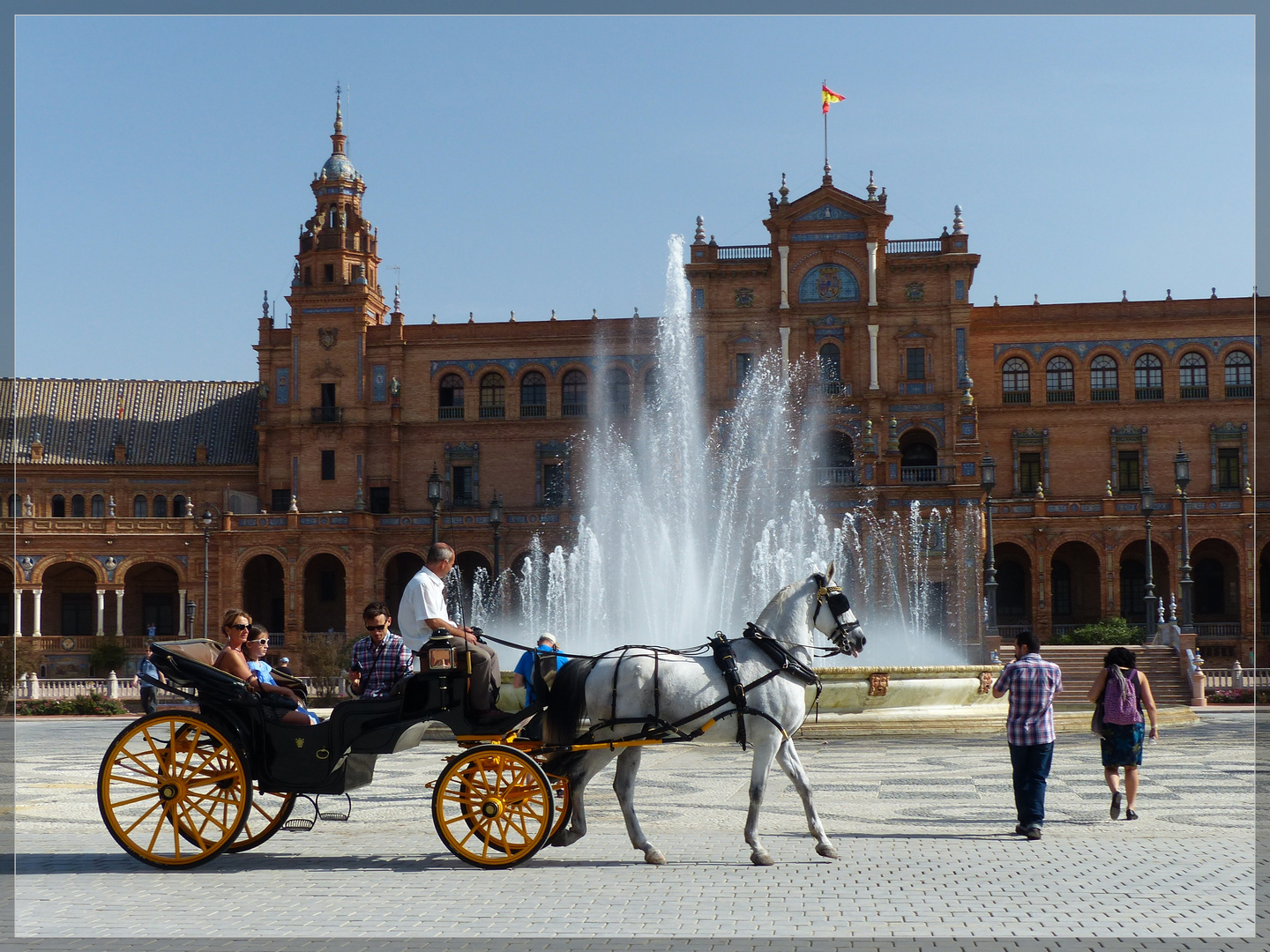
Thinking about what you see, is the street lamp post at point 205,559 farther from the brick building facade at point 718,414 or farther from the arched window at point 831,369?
the arched window at point 831,369

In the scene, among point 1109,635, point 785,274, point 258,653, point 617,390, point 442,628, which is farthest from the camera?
point 617,390

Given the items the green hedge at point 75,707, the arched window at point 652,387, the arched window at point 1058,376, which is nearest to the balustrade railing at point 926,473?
the arched window at point 1058,376

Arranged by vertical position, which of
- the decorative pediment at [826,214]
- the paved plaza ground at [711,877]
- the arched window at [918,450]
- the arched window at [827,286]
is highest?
the decorative pediment at [826,214]

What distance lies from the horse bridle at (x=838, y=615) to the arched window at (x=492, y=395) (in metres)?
49.8

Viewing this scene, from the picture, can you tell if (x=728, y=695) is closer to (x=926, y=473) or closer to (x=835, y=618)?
(x=835, y=618)

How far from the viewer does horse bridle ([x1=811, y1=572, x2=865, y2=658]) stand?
10969mm

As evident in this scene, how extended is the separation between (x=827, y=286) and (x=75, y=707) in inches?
1286

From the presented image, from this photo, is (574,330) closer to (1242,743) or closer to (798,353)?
(798,353)

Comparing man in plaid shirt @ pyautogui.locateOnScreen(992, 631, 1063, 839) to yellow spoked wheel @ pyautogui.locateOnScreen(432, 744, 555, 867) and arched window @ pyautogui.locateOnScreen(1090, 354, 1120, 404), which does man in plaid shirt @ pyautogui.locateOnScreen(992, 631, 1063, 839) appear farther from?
arched window @ pyautogui.locateOnScreen(1090, 354, 1120, 404)

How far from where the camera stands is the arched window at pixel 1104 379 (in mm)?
57750

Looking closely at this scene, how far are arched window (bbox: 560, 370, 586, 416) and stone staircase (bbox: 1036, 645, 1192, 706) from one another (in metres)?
26.3

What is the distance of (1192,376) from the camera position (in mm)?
57719

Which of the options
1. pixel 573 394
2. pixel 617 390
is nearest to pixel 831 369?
pixel 617 390

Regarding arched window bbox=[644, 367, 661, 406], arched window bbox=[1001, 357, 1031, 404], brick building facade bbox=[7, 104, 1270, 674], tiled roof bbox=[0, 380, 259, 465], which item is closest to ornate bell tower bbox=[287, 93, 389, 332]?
brick building facade bbox=[7, 104, 1270, 674]
